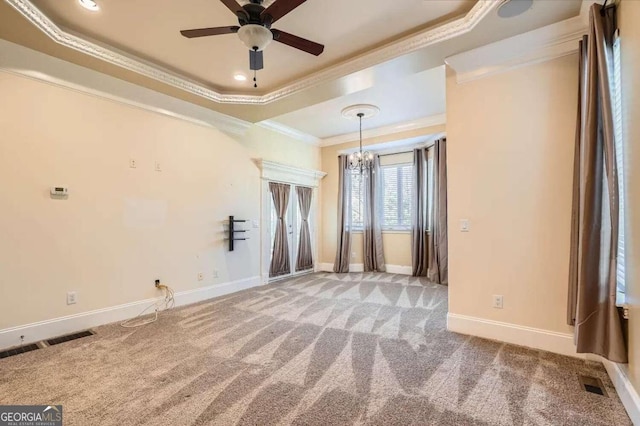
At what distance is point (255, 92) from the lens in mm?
4293

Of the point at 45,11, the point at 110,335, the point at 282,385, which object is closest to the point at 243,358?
the point at 282,385

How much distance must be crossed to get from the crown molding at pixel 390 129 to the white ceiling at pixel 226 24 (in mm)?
2800

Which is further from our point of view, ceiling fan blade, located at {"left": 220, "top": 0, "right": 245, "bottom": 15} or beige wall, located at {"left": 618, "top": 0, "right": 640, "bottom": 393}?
ceiling fan blade, located at {"left": 220, "top": 0, "right": 245, "bottom": 15}

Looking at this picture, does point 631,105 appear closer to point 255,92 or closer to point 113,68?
point 255,92

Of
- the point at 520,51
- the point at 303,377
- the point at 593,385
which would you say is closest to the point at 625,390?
the point at 593,385

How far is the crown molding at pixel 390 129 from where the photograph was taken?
5.52 m

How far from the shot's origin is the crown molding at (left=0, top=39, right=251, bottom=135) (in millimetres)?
2930

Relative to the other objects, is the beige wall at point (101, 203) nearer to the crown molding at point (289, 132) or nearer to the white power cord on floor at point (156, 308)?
the white power cord on floor at point (156, 308)

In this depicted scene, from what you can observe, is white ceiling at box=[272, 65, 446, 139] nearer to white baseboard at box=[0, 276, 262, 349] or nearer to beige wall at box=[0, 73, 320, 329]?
beige wall at box=[0, 73, 320, 329]

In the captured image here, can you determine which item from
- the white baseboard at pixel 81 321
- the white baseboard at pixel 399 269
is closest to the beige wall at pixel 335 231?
the white baseboard at pixel 399 269

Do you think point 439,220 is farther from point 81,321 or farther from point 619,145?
point 81,321

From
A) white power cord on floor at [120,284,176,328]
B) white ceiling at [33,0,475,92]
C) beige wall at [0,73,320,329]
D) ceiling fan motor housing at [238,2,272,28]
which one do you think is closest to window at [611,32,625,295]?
white ceiling at [33,0,475,92]

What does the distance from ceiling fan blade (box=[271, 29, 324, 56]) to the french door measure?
3394mm

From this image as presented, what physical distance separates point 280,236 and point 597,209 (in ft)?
15.7
